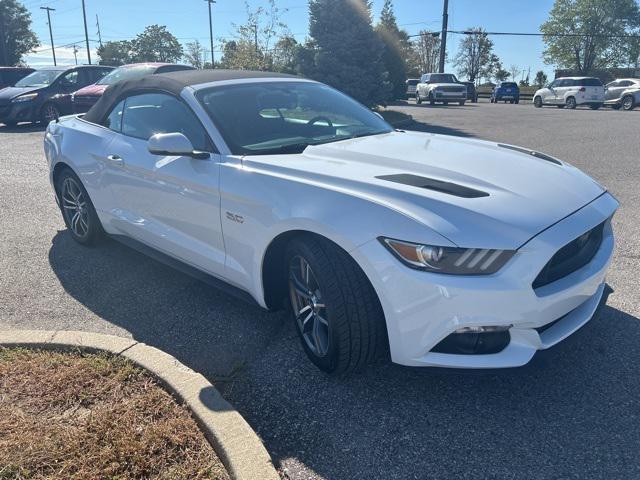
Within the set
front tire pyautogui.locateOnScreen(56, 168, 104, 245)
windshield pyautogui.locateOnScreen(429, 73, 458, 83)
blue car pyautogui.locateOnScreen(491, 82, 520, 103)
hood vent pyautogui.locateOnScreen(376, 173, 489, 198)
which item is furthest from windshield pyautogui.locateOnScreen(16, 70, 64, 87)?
blue car pyautogui.locateOnScreen(491, 82, 520, 103)

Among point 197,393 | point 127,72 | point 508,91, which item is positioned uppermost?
point 127,72

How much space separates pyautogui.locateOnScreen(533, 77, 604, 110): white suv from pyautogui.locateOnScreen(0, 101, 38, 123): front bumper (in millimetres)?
25414

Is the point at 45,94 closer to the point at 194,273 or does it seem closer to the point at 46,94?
the point at 46,94

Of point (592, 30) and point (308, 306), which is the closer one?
point (308, 306)

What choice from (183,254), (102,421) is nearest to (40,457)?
(102,421)

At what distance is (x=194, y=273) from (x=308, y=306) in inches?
41.7

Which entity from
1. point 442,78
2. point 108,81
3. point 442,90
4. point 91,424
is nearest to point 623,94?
point 442,90

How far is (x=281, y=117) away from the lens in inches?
143

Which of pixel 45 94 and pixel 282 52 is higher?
pixel 282 52

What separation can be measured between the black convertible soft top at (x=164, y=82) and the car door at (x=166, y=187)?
0.07 metres

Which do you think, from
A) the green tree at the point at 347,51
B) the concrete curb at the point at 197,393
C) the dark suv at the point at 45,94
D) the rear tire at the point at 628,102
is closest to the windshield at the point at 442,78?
the rear tire at the point at 628,102

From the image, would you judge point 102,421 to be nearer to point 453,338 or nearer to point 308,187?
point 308,187

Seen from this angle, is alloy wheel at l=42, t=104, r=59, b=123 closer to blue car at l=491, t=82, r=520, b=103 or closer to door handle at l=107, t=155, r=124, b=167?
door handle at l=107, t=155, r=124, b=167

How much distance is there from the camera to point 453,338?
2.30 meters
